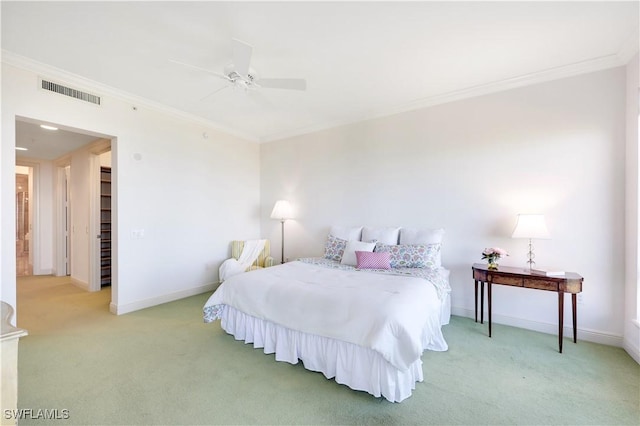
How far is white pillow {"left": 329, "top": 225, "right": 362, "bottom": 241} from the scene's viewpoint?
4070mm

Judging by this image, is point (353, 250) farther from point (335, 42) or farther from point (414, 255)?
point (335, 42)

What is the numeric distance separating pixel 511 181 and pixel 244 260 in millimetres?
4153

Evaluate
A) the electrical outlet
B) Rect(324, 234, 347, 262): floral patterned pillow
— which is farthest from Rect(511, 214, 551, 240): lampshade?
the electrical outlet

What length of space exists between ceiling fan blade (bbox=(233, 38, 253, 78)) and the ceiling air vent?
2.17 meters

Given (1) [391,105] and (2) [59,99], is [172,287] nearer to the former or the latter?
(2) [59,99]

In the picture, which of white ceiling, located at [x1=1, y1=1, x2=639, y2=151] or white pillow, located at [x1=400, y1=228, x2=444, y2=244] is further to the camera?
white pillow, located at [x1=400, y1=228, x2=444, y2=244]

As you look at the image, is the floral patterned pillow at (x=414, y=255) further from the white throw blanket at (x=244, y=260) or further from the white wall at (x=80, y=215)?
the white wall at (x=80, y=215)

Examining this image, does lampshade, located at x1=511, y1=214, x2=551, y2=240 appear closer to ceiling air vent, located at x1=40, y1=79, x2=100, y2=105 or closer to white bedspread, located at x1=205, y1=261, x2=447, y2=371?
white bedspread, located at x1=205, y1=261, x2=447, y2=371

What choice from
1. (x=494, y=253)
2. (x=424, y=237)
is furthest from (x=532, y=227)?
(x=424, y=237)

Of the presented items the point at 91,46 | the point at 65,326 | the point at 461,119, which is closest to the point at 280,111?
the point at 91,46

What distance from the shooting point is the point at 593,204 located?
2867mm

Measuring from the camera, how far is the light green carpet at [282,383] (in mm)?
1790

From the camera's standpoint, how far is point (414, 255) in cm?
328
